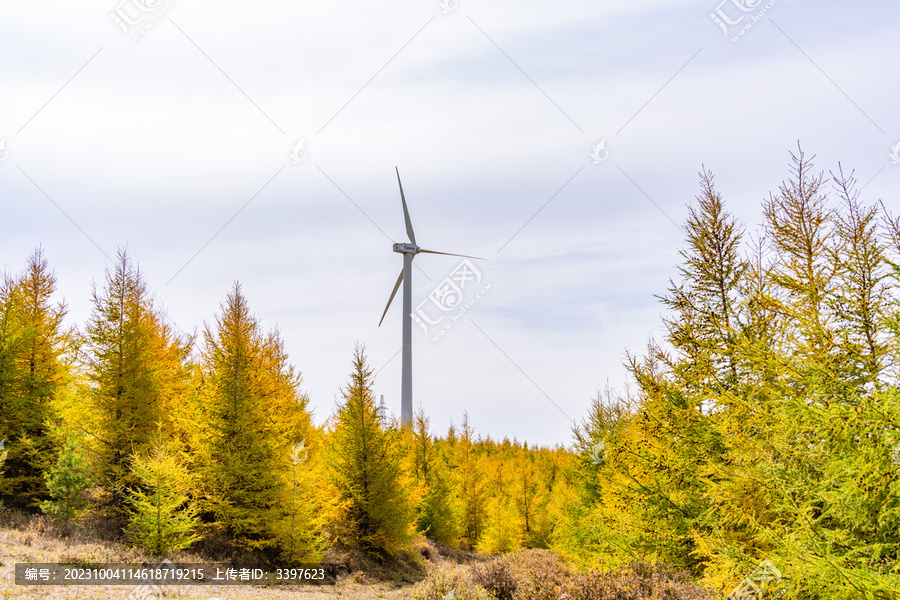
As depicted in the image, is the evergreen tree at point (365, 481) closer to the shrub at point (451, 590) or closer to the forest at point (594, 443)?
the forest at point (594, 443)

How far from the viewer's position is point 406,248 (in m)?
47.2

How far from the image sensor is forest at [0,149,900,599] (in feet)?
25.3

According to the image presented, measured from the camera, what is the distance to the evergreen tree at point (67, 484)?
61.4 ft

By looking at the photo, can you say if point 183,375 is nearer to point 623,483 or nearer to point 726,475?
point 623,483

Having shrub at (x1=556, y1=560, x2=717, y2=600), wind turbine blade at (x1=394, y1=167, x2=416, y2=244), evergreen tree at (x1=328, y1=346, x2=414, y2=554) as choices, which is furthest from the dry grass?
wind turbine blade at (x1=394, y1=167, x2=416, y2=244)

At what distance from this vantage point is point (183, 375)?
87.3 ft

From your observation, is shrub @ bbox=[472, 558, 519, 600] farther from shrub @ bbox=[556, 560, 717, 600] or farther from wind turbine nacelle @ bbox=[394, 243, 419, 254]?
wind turbine nacelle @ bbox=[394, 243, 419, 254]

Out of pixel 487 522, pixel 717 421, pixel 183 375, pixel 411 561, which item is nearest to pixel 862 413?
pixel 717 421

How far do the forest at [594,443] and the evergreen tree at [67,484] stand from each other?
3.4 inches

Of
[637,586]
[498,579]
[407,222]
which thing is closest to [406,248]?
[407,222]

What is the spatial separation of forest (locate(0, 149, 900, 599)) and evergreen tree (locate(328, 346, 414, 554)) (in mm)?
93
